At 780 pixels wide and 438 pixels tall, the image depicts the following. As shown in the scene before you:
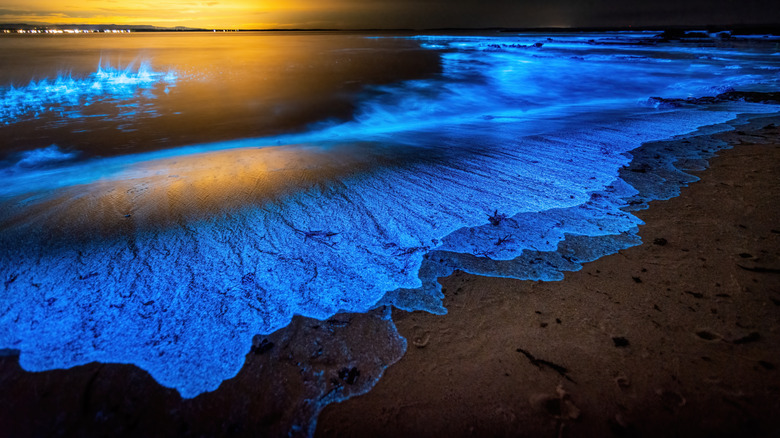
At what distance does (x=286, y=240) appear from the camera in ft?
9.36

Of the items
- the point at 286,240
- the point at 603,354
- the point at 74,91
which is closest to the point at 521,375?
the point at 603,354

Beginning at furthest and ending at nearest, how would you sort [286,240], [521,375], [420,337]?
[286,240] → [420,337] → [521,375]

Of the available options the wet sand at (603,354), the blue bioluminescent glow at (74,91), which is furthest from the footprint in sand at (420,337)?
the blue bioluminescent glow at (74,91)

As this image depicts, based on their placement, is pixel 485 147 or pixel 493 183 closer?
pixel 493 183

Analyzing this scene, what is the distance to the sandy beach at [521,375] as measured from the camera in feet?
5.08

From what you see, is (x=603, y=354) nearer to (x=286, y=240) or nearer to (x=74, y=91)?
(x=286, y=240)

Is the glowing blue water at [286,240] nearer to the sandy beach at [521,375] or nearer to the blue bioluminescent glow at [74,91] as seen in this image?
the sandy beach at [521,375]

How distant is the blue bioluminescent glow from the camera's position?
8.37m

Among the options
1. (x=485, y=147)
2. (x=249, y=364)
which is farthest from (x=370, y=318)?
(x=485, y=147)

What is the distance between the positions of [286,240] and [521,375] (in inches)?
79.7

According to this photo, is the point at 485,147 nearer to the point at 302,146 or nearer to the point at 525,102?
the point at 302,146

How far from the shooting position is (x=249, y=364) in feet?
5.92

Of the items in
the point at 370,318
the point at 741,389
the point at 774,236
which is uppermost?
the point at 774,236

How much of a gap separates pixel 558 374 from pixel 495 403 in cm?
38
